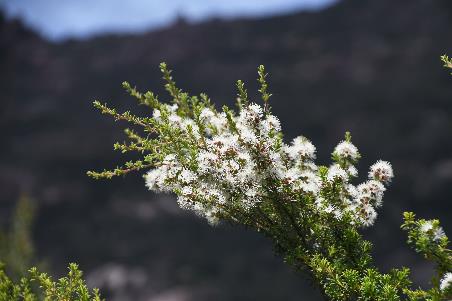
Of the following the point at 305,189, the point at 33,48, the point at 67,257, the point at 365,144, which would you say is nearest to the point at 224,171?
the point at 305,189

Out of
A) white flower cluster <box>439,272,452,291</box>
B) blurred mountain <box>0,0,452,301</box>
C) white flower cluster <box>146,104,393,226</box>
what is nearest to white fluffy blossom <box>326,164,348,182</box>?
white flower cluster <box>146,104,393,226</box>

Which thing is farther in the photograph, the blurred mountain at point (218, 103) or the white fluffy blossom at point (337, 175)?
the blurred mountain at point (218, 103)

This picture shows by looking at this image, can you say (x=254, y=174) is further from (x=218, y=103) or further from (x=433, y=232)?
(x=218, y=103)

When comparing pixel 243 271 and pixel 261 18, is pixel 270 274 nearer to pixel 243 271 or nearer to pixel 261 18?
pixel 243 271

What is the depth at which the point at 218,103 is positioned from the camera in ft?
85.6

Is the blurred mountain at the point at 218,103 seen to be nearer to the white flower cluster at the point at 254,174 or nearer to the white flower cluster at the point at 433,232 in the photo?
the white flower cluster at the point at 254,174

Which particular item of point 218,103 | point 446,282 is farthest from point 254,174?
point 218,103

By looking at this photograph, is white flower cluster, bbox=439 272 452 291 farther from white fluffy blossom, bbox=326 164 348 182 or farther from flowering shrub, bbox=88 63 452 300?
white fluffy blossom, bbox=326 164 348 182

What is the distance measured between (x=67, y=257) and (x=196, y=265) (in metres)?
5.84

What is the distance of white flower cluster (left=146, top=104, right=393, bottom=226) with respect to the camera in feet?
7.30

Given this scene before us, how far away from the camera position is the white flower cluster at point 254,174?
87.6 inches

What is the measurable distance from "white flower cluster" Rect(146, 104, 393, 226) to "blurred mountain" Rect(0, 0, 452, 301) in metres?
17.1

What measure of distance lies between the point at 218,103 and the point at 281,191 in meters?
23.9

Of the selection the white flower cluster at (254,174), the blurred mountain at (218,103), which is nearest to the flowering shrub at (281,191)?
the white flower cluster at (254,174)
